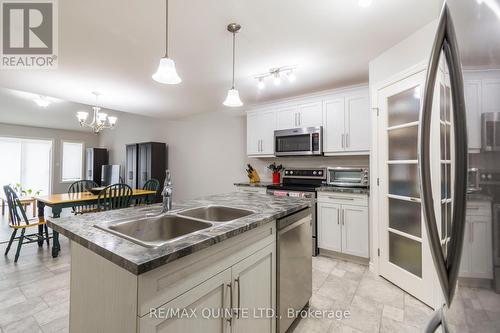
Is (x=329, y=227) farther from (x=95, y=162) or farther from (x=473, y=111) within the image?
(x=95, y=162)

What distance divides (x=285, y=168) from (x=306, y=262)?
223 cm

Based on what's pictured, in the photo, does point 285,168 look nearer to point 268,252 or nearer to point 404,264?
point 404,264

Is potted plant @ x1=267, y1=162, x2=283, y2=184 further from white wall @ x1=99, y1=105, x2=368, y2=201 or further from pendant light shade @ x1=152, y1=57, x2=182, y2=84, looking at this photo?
pendant light shade @ x1=152, y1=57, x2=182, y2=84

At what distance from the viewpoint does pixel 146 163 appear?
5488 millimetres

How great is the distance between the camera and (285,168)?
395 centimetres

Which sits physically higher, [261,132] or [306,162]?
[261,132]

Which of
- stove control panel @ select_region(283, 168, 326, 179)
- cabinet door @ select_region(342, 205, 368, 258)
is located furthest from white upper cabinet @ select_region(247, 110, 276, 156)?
cabinet door @ select_region(342, 205, 368, 258)

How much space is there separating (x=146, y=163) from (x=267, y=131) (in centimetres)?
335

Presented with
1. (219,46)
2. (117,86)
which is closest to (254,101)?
(219,46)

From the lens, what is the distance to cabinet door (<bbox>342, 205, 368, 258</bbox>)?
276 cm

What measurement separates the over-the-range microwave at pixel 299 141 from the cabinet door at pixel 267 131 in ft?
0.48

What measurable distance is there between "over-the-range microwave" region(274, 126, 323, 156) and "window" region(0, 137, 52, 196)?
670 centimetres

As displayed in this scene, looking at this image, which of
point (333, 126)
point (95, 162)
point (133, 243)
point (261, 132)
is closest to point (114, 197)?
point (261, 132)

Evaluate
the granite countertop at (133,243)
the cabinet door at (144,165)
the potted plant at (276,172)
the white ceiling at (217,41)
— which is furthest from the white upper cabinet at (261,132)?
the cabinet door at (144,165)
